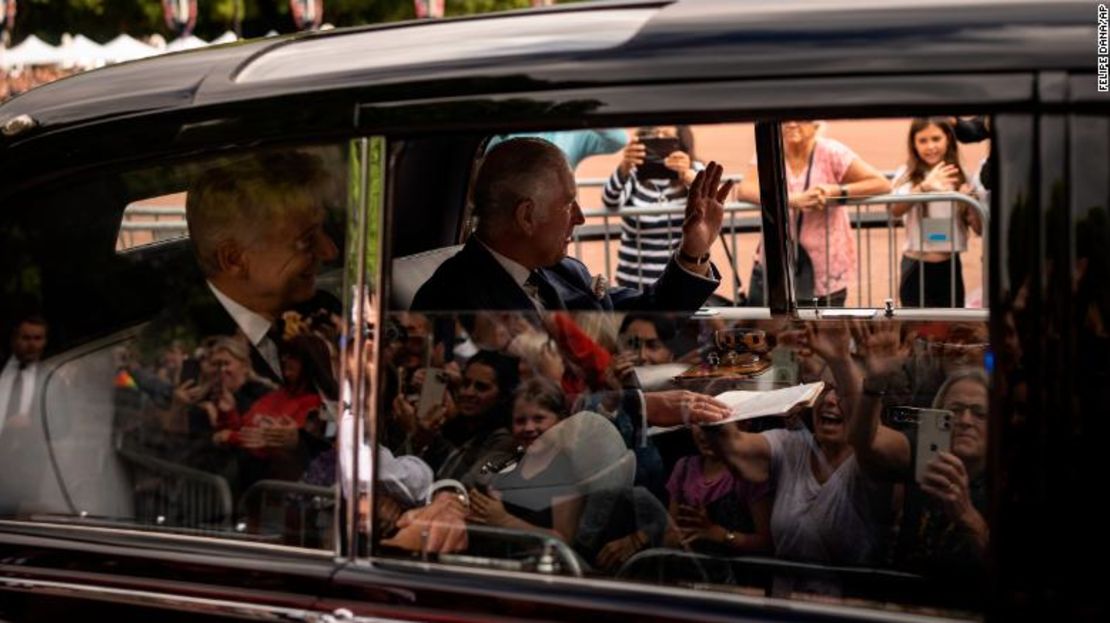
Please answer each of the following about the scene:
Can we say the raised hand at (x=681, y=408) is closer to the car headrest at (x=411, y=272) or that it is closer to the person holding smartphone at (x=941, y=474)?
the person holding smartphone at (x=941, y=474)

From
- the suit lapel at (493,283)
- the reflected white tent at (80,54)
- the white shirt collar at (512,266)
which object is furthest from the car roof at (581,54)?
the reflected white tent at (80,54)

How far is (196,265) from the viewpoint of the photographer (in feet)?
8.14

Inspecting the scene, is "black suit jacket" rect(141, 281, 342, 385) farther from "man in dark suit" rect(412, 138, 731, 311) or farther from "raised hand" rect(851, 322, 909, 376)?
"raised hand" rect(851, 322, 909, 376)

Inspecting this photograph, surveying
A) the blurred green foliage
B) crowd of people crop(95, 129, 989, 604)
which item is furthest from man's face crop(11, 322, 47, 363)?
the blurred green foliage

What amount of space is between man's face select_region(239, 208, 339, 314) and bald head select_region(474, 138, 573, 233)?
939mm

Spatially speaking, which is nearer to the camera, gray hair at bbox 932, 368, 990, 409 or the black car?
the black car

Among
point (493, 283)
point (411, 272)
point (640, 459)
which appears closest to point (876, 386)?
point (640, 459)

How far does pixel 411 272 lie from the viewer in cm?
255

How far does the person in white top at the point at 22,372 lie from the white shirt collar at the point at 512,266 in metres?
0.98

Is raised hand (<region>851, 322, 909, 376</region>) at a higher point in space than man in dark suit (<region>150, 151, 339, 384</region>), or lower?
lower

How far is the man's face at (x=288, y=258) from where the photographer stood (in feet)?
Answer: 7.73

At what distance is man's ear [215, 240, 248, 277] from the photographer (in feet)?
8.02

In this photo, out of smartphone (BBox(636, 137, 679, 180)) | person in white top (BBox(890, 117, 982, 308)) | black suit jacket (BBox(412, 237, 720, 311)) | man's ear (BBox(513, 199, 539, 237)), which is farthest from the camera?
person in white top (BBox(890, 117, 982, 308))

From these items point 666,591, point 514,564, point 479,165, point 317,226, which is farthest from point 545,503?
point 479,165
